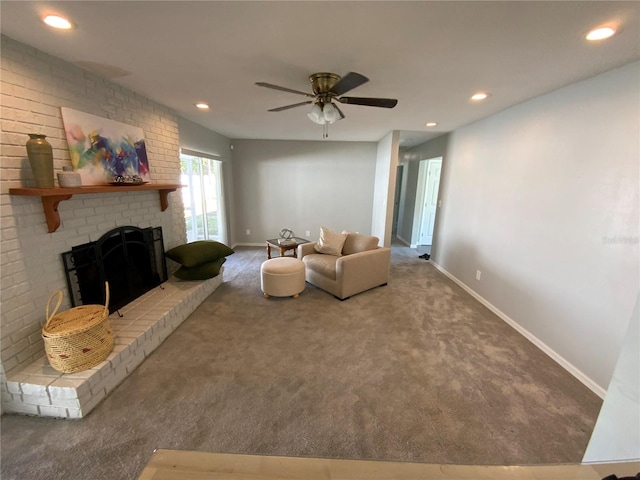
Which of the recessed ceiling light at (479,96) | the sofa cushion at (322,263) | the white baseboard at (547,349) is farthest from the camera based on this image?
the sofa cushion at (322,263)

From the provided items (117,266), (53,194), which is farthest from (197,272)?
(53,194)

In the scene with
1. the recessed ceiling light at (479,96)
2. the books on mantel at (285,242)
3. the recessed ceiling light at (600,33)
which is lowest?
the books on mantel at (285,242)

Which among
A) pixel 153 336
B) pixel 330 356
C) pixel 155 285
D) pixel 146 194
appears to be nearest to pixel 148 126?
pixel 146 194

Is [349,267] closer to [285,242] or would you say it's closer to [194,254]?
[285,242]

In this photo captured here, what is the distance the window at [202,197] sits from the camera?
4.23 m

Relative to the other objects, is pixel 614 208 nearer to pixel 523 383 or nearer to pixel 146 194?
pixel 523 383

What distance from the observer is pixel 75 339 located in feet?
5.39

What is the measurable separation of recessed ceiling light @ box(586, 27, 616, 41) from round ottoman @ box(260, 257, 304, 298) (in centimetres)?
301

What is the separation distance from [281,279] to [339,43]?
7.98 feet

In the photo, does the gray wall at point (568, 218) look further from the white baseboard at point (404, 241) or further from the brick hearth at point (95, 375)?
the brick hearth at point (95, 375)

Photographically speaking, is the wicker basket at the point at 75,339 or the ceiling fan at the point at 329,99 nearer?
the wicker basket at the point at 75,339

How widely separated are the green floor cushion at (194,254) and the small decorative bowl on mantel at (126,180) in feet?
2.84

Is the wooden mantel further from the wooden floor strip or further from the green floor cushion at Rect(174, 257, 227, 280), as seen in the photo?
the wooden floor strip

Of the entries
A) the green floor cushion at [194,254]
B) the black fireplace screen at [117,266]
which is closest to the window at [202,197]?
the green floor cushion at [194,254]
